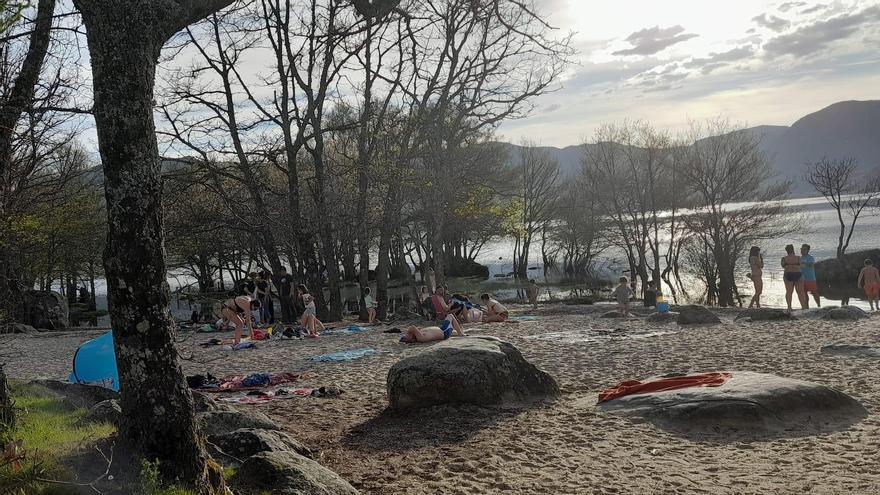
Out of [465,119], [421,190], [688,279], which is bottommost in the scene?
[688,279]

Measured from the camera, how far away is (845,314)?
15.6 meters

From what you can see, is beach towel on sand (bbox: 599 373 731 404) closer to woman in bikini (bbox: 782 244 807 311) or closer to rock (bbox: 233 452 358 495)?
rock (bbox: 233 452 358 495)

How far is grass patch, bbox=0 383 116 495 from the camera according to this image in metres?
4.01

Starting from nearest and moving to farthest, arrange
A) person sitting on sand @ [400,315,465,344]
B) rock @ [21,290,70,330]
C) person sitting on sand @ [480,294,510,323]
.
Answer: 1. person sitting on sand @ [400,315,465,344]
2. person sitting on sand @ [480,294,510,323]
3. rock @ [21,290,70,330]

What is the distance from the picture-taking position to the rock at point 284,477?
474 centimetres

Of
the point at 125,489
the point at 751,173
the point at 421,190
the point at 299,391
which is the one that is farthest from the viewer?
the point at 751,173

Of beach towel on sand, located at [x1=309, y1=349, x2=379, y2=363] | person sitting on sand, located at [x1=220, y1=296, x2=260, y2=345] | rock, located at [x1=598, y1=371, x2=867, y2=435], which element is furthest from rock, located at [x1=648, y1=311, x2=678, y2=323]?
person sitting on sand, located at [x1=220, y1=296, x2=260, y2=345]

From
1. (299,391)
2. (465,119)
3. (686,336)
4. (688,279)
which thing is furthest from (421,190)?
(688,279)

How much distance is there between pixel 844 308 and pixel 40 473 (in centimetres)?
1676

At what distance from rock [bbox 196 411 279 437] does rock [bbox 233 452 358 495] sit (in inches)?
56.2

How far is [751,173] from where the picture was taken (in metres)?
38.6

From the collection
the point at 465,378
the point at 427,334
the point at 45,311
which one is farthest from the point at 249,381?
the point at 45,311

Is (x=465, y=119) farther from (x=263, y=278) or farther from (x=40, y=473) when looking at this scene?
(x=40, y=473)

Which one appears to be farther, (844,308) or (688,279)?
(688,279)
